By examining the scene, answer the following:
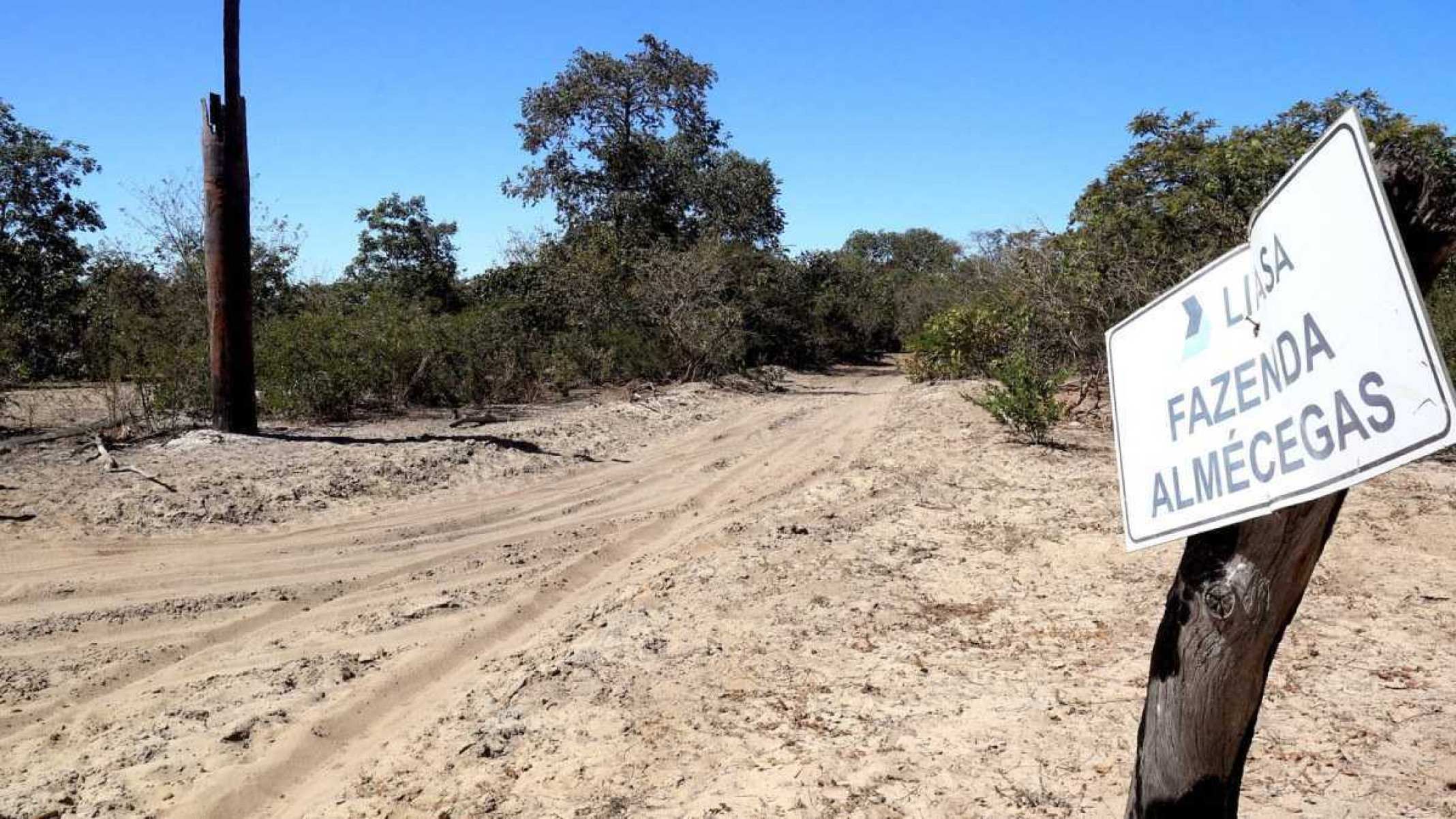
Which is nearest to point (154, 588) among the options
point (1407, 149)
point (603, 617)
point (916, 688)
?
point (603, 617)

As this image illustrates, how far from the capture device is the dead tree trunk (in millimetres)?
1700

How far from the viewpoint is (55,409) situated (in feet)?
41.1

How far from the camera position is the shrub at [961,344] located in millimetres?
16406

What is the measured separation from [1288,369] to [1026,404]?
8321 millimetres

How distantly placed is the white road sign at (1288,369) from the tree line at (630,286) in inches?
13.3

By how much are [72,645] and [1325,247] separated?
6126 millimetres

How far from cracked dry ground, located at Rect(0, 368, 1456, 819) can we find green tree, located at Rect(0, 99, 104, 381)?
42.6ft

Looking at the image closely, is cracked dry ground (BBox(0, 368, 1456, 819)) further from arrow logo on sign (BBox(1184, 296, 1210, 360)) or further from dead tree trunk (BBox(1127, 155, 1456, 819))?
arrow logo on sign (BBox(1184, 296, 1210, 360))

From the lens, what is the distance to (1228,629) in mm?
1880

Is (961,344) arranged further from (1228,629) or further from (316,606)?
(1228,629)

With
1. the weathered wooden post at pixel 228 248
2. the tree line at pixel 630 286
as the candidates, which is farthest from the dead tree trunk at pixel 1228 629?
the weathered wooden post at pixel 228 248

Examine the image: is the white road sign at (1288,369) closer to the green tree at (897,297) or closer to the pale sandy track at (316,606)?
the pale sandy track at (316,606)

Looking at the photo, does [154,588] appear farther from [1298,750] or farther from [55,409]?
[55,409]

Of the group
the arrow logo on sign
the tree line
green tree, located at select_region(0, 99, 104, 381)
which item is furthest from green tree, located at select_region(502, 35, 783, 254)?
the arrow logo on sign
